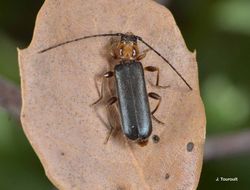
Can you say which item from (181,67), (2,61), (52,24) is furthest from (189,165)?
(2,61)

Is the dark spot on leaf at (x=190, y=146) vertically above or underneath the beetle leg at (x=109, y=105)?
underneath

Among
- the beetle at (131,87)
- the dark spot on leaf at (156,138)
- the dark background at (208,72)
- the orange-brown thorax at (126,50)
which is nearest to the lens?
the dark spot on leaf at (156,138)

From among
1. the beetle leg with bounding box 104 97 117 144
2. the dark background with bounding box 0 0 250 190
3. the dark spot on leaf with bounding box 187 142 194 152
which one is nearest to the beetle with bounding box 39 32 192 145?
the beetle leg with bounding box 104 97 117 144

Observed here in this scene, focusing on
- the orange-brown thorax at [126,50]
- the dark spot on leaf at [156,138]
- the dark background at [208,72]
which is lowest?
the dark background at [208,72]

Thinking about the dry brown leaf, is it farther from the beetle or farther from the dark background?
the dark background

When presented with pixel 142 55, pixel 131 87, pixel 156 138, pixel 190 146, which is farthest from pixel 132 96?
pixel 190 146

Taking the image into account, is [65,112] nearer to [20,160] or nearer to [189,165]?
[189,165]

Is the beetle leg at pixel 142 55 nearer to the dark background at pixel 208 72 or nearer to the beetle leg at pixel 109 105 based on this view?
the beetle leg at pixel 109 105

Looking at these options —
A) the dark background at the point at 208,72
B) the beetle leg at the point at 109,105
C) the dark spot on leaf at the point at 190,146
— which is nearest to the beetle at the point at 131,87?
the beetle leg at the point at 109,105
